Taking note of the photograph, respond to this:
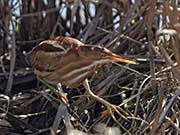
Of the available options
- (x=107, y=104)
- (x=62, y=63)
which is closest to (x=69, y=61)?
(x=62, y=63)

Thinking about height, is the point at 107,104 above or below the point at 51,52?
below

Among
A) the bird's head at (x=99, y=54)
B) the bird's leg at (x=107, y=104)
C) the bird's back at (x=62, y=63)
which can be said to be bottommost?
the bird's leg at (x=107, y=104)

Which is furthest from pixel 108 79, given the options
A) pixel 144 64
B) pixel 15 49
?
pixel 15 49

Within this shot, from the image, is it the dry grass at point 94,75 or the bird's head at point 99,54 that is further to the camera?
the dry grass at point 94,75

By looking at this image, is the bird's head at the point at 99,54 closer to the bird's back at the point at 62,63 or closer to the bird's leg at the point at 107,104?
the bird's back at the point at 62,63

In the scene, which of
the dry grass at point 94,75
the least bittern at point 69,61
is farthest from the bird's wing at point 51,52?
the dry grass at point 94,75

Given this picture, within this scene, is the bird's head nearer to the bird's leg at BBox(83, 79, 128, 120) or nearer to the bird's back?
the bird's back

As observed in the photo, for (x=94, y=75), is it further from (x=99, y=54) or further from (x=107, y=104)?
(x=99, y=54)
